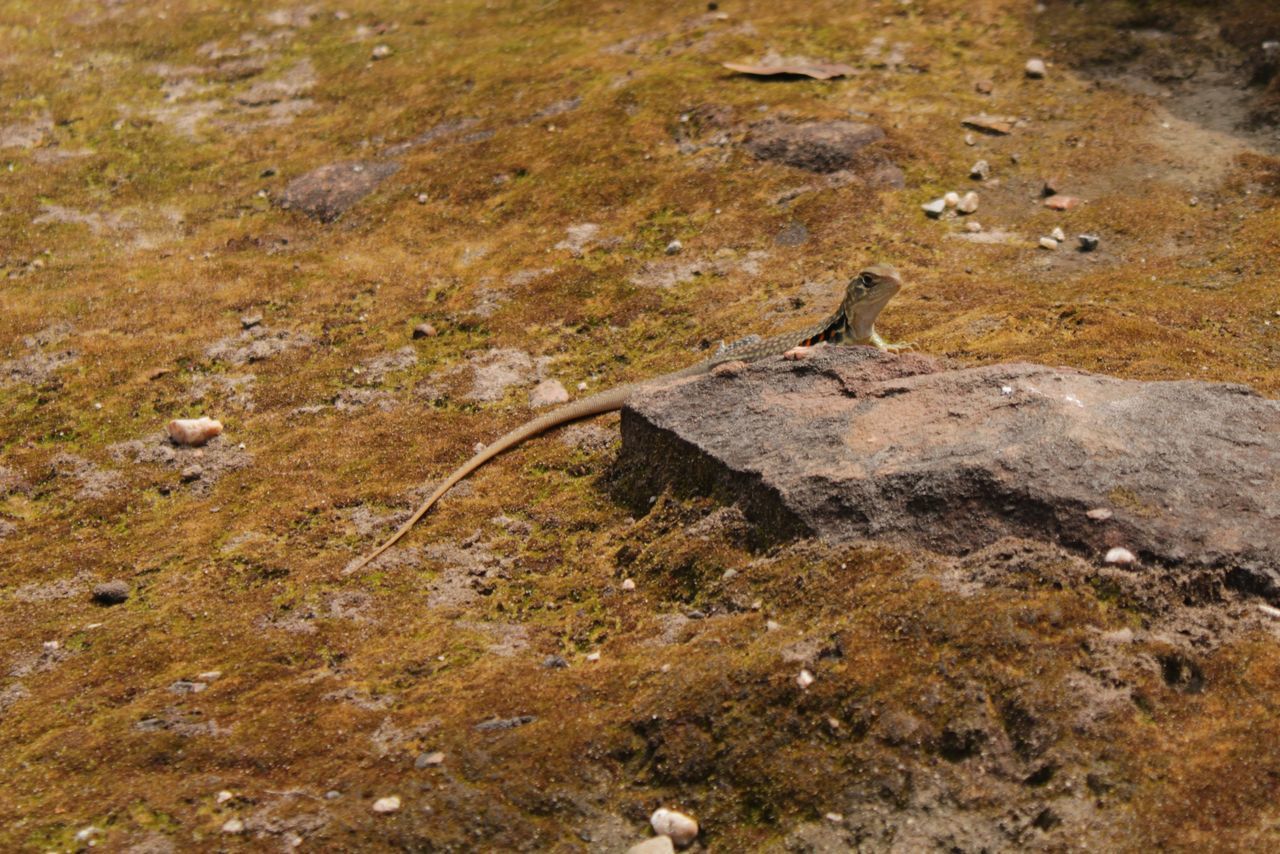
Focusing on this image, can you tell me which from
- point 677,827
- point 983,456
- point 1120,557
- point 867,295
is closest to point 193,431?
point 867,295

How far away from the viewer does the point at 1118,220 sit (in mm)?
8148

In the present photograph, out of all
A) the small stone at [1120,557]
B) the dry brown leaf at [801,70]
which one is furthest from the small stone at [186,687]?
the dry brown leaf at [801,70]

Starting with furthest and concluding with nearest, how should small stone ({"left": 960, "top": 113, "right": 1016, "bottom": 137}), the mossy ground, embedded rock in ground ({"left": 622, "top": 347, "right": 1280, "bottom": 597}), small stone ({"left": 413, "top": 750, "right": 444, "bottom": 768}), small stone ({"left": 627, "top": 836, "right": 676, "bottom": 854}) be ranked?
small stone ({"left": 960, "top": 113, "right": 1016, "bottom": 137}) < embedded rock in ground ({"left": 622, "top": 347, "right": 1280, "bottom": 597}) < small stone ({"left": 413, "top": 750, "right": 444, "bottom": 768}) < the mossy ground < small stone ({"left": 627, "top": 836, "right": 676, "bottom": 854})

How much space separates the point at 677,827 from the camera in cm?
385

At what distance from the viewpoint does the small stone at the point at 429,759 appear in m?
4.13

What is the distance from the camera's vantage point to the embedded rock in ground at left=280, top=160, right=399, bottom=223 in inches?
385

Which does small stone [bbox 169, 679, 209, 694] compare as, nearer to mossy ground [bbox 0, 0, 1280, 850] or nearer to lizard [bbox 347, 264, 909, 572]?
mossy ground [bbox 0, 0, 1280, 850]

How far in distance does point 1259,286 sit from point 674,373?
352cm

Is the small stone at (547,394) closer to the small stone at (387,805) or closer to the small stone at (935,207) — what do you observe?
the small stone at (935,207)

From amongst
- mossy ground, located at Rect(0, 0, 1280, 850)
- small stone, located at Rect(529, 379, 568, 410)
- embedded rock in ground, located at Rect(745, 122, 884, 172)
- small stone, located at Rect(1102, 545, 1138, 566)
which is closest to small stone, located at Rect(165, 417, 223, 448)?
mossy ground, located at Rect(0, 0, 1280, 850)

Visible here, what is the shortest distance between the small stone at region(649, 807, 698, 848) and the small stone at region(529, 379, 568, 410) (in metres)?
3.66

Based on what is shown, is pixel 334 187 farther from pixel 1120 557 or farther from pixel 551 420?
pixel 1120 557

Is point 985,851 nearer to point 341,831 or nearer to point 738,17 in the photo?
point 341,831

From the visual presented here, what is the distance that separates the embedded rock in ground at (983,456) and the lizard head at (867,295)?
91 centimetres
